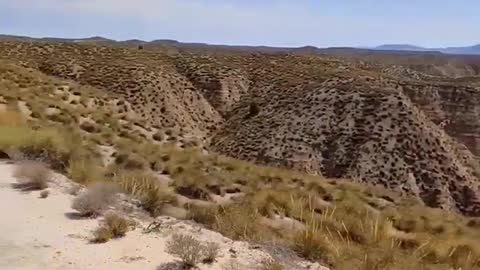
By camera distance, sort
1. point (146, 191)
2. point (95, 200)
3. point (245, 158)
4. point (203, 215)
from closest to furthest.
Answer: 1. point (95, 200)
2. point (203, 215)
3. point (146, 191)
4. point (245, 158)

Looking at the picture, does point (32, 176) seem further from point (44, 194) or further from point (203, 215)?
point (203, 215)

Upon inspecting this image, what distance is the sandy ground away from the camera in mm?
7863

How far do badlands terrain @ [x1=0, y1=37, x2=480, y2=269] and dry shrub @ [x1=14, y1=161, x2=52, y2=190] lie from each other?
0.17m

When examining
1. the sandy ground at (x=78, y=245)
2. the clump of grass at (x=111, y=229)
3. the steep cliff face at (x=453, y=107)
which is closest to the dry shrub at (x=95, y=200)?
the sandy ground at (x=78, y=245)

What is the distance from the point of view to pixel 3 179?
1187 centimetres

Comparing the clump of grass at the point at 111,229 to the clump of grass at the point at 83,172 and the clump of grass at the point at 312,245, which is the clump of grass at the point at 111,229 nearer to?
the clump of grass at the point at 312,245

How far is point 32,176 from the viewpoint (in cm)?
1152

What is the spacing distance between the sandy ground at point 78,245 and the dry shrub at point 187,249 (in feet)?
0.34

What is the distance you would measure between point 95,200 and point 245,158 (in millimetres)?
27703

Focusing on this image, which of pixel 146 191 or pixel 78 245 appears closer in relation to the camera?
pixel 78 245

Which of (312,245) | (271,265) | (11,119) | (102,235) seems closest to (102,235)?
(102,235)

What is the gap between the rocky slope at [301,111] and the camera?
1484 inches

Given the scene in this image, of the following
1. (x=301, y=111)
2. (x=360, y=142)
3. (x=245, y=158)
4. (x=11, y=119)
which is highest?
(x=11, y=119)

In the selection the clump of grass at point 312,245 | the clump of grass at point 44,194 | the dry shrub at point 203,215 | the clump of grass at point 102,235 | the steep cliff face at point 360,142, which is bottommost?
the steep cliff face at point 360,142
